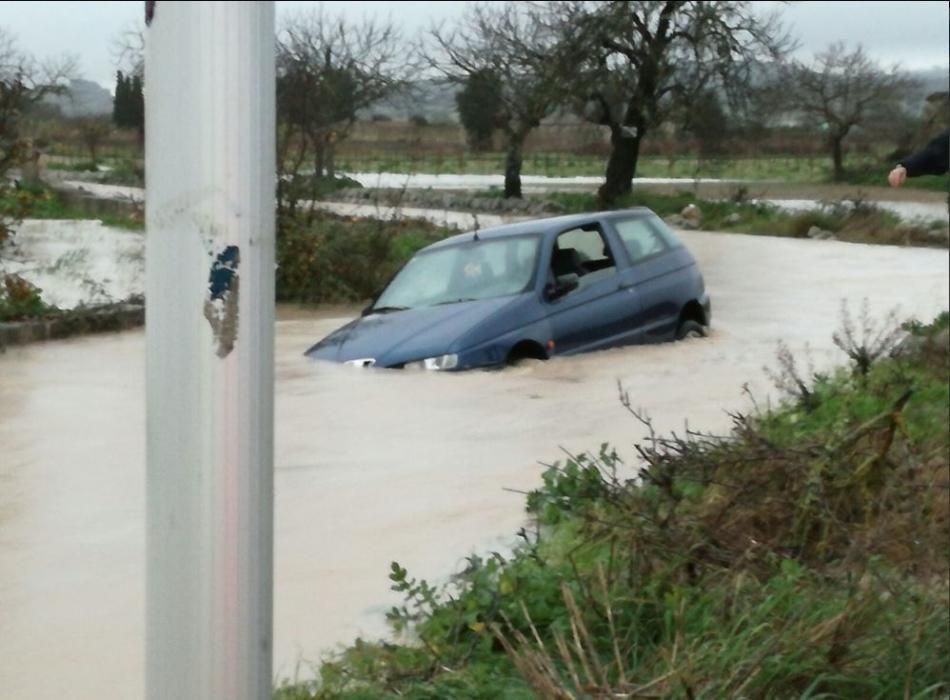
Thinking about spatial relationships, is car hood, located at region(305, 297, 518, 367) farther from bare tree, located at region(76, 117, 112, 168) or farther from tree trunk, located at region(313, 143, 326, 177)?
bare tree, located at region(76, 117, 112, 168)

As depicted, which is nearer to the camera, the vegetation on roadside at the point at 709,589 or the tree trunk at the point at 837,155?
the vegetation on roadside at the point at 709,589

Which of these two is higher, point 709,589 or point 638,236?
point 638,236

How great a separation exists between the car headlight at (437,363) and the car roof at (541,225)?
807 mm

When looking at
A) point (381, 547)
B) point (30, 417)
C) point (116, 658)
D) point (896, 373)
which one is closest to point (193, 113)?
point (116, 658)

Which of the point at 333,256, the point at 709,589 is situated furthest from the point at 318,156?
the point at 709,589

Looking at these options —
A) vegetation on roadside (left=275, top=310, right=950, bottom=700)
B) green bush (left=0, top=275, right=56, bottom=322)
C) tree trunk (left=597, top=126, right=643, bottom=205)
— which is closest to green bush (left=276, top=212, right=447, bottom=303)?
green bush (left=0, top=275, right=56, bottom=322)

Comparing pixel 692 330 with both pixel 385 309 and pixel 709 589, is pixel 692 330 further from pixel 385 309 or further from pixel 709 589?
pixel 709 589

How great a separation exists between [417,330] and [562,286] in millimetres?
868

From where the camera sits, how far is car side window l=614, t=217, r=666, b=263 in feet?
30.4

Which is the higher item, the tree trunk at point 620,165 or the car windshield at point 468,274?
the tree trunk at point 620,165

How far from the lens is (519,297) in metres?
8.86

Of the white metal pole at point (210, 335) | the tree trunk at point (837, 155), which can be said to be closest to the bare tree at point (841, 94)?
the tree trunk at point (837, 155)

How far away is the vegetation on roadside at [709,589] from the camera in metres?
3.43

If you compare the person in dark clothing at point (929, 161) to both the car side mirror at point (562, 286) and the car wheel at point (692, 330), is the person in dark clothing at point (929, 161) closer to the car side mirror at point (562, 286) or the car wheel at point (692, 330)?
the car side mirror at point (562, 286)
